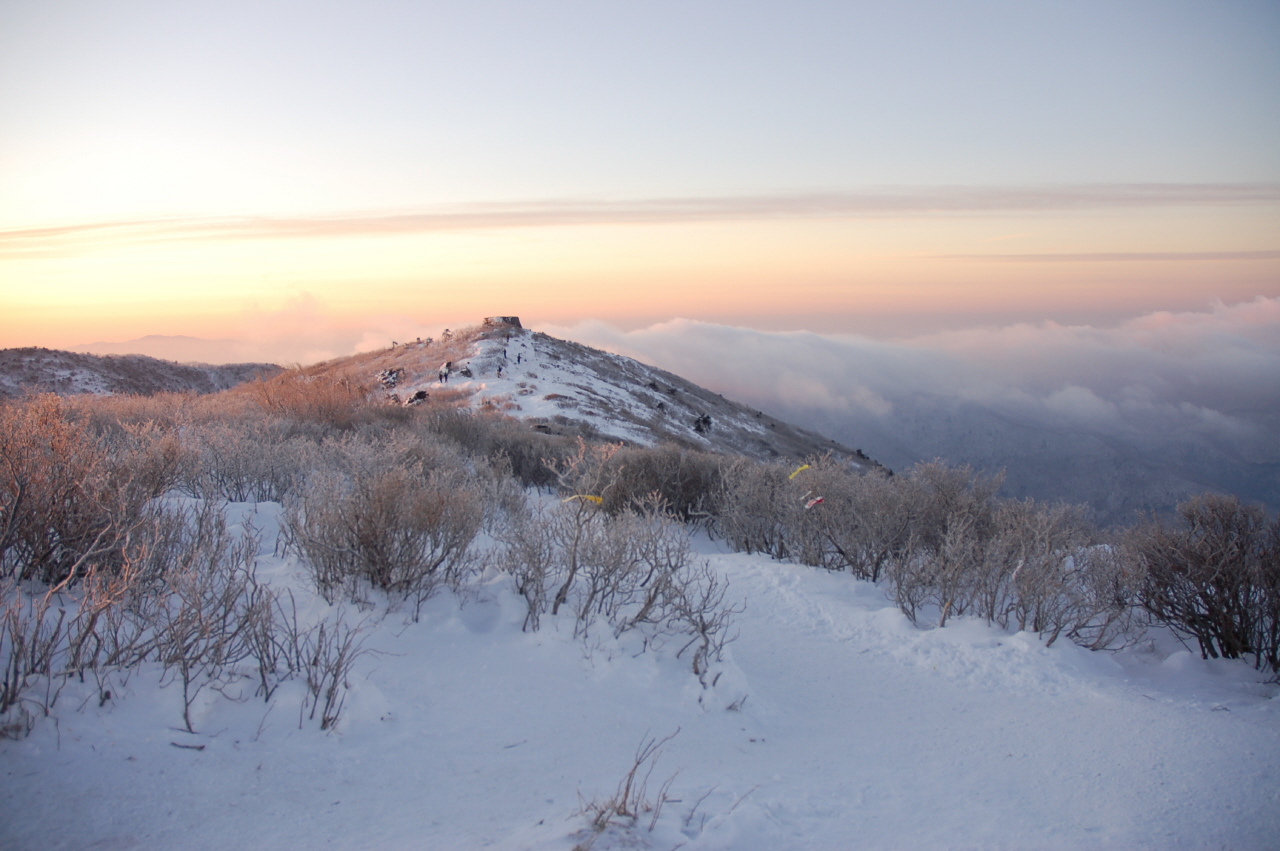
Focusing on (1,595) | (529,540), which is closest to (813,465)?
(529,540)

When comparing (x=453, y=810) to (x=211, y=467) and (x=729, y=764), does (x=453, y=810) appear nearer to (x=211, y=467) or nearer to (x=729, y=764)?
(x=729, y=764)

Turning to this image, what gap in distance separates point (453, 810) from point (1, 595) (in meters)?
2.45

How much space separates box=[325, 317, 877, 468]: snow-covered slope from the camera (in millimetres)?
19797

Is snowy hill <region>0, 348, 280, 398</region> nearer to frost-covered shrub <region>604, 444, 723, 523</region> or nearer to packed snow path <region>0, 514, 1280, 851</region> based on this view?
frost-covered shrub <region>604, 444, 723, 523</region>

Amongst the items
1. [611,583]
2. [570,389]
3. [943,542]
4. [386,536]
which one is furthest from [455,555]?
[570,389]

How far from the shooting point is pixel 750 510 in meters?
8.31

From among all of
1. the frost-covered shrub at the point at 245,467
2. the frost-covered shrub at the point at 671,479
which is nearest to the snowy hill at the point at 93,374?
the frost-covered shrub at the point at 245,467

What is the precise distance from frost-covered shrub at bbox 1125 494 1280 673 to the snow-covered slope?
12.8m

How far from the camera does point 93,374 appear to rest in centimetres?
2906

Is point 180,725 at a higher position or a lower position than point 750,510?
higher

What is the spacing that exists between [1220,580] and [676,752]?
4.82 meters

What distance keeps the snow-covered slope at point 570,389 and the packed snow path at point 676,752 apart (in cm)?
1262

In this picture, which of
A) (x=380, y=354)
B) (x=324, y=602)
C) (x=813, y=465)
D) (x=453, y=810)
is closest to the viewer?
(x=453, y=810)

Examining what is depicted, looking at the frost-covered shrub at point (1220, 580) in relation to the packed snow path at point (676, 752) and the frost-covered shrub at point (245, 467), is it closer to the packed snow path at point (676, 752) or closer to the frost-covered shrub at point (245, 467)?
the packed snow path at point (676, 752)
